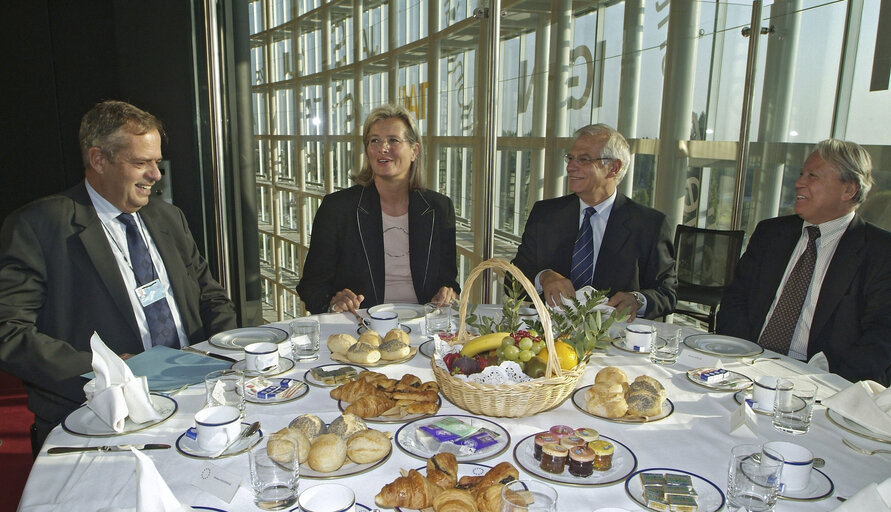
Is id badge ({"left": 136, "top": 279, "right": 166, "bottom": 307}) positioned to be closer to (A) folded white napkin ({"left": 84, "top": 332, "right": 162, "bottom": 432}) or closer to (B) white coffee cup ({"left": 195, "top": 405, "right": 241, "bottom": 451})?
(A) folded white napkin ({"left": 84, "top": 332, "right": 162, "bottom": 432})

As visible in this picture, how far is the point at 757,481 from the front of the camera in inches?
39.9

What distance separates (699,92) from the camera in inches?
134

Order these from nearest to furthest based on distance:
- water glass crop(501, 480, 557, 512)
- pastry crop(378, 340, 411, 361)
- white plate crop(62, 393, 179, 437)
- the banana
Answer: water glass crop(501, 480, 557, 512), white plate crop(62, 393, 179, 437), the banana, pastry crop(378, 340, 411, 361)

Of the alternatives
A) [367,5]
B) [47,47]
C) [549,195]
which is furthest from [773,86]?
[47,47]

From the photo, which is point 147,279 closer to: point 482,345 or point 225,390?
point 225,390

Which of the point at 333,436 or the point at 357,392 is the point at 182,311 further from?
the point at 333,436

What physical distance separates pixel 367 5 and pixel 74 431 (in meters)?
5.61

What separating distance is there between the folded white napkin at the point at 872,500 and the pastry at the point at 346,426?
2.94 ft

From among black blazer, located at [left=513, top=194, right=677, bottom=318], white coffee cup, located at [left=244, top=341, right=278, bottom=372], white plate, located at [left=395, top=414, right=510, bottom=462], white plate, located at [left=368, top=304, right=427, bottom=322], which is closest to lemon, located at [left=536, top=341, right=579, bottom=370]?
white plate, located at [left=395, top=414, right=510, bottom=462]

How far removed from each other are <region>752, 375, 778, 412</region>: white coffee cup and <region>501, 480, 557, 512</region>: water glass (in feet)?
2.76

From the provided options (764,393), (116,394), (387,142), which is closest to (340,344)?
(116,394)

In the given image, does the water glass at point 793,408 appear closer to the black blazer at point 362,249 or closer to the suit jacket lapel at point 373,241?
the black blazer at point 362,249

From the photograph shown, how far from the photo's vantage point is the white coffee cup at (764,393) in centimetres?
146

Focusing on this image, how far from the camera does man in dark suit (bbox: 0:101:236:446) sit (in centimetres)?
177
